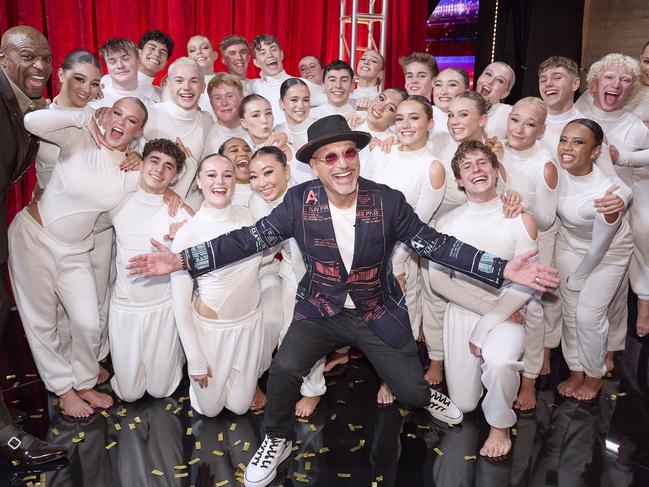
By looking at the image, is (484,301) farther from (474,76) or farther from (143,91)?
(474,76)

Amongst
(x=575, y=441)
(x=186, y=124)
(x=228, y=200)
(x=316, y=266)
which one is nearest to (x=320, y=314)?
(x=316, y=266)

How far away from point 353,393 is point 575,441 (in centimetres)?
133

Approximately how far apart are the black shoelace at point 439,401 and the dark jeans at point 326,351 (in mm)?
392

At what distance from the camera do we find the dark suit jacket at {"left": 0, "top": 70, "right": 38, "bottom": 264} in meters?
3.17

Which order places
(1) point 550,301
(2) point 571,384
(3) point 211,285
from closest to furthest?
(3) point 211,285, (2) point 571,384, (1) point 550,301

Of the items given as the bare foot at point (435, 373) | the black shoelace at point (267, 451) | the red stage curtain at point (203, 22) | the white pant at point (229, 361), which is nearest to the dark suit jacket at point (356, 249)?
the white pant at point (229, 361)

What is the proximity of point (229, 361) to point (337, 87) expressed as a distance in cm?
256

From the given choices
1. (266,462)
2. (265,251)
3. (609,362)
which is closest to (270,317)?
(265,251)

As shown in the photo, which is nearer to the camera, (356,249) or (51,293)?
(356,249)

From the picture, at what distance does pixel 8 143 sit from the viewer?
3207 millimetres

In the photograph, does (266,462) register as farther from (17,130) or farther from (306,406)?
(17,130)

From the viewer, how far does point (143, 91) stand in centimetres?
516

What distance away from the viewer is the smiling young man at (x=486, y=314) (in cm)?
339

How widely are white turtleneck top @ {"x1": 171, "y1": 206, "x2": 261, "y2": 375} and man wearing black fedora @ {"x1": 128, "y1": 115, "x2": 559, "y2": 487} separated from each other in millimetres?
352
